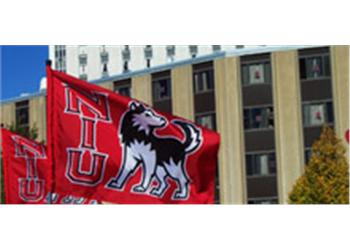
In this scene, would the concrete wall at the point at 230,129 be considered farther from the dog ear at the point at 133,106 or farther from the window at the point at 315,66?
the dog ear at the point at 133,106

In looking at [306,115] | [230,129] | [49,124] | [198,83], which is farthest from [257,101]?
[49,124]

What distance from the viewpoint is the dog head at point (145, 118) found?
13961 millimetres

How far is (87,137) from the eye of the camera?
13.6 meters

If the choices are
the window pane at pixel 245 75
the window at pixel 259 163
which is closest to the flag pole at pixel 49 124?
the window pane at pixel 245 75

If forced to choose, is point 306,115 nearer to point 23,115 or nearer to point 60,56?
point 60,56

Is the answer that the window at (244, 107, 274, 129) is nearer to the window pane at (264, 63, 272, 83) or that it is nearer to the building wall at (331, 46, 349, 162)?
Result: the window pane at (264, 63, 272, 83)

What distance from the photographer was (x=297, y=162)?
563 inches

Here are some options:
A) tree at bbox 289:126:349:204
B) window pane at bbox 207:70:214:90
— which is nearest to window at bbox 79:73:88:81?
window pane at bbox 207:70:214:90

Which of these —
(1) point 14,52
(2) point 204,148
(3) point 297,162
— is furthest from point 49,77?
(3) point 297,162

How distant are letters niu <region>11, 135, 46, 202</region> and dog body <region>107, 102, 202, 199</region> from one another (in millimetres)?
749

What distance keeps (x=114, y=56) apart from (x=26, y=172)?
1319 mm

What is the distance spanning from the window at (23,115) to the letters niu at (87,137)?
43cm

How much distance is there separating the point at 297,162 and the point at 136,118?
5.14 ft
